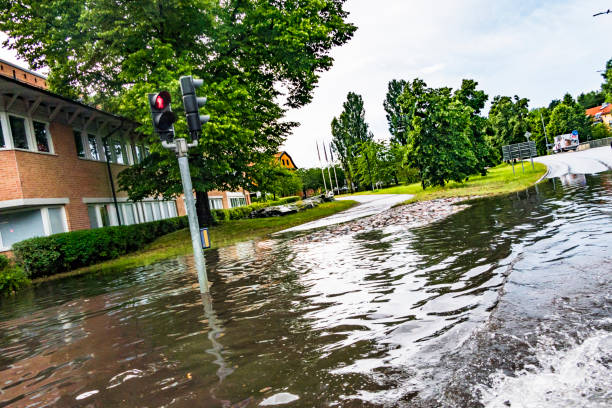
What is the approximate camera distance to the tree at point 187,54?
54.1 ft

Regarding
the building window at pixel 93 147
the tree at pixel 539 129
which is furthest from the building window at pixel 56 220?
the tree at pixel 539 129

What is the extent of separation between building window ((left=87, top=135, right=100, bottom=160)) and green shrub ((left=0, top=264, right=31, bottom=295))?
9900 millimetres

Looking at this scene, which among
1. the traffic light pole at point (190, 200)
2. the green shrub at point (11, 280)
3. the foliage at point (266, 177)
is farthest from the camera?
the foliage at point (266, 177)

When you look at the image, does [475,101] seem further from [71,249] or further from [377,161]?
[71,249]

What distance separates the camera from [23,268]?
13.8 meters

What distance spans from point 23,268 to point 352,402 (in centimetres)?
1540

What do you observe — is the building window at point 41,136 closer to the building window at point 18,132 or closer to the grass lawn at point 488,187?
the building window at point 18,132

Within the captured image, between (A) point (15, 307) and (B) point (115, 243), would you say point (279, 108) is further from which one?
(A) point (15, 307)

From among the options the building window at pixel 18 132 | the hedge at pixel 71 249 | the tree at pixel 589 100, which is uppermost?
the tree at pixel 589 100

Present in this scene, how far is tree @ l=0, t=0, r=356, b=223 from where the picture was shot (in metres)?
16.5

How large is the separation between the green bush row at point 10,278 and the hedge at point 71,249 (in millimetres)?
974

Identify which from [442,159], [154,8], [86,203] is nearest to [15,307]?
[86,203]

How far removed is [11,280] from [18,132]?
24.4 ft

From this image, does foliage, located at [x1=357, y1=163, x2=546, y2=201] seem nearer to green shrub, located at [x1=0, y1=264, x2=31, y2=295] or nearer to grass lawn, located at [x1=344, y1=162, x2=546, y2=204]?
grass lawn, located at [x1=344, y1=162, x2=546, y2=204]
